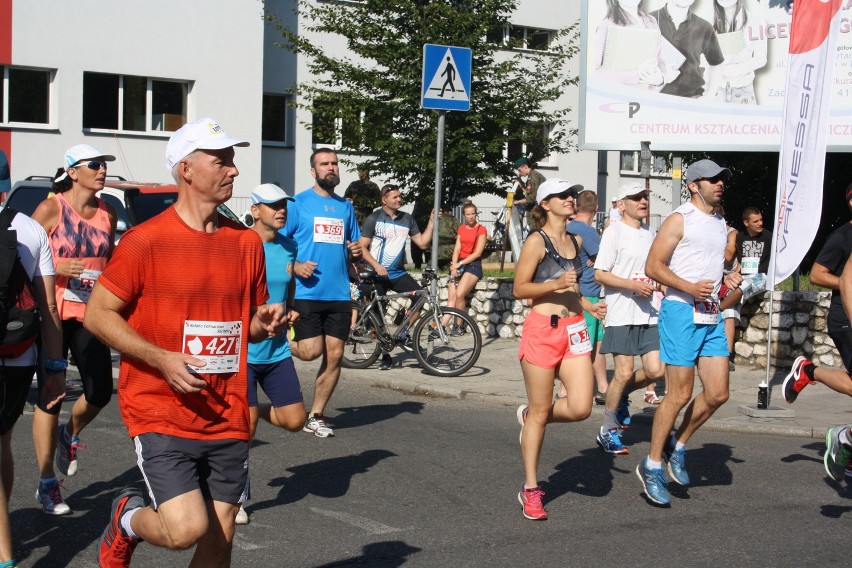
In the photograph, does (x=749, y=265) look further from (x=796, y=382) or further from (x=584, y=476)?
(x=584, y=476)

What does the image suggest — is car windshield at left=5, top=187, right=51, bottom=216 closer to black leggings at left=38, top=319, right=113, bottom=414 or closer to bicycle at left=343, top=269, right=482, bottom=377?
bicycle at left=343, top=269, right=482, bottom=377

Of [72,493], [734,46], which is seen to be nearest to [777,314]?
[734,46]

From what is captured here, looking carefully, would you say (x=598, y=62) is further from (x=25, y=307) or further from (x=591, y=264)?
(x=25, y=307)

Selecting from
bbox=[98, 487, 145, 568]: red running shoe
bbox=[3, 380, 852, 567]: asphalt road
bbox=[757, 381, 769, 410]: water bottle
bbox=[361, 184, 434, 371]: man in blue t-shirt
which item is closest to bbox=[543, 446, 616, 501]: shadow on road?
bbox=[3, 380, 852, 567]: asphalt road

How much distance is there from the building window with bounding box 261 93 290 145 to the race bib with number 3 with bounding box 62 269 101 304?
2410 centimetres

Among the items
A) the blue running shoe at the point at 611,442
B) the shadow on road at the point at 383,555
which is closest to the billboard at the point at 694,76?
the blue running shoe at the point at 611,442

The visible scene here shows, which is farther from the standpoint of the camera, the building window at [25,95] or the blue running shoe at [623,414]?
the building window at [25,95]

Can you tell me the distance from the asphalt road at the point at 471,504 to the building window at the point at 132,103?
738 inches

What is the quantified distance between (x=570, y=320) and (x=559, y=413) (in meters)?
0.55

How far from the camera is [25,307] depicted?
5.27 meters

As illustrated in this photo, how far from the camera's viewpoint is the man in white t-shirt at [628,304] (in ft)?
29.0

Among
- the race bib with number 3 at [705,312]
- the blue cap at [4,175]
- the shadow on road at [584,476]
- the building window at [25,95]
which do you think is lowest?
the shadow on road at [584,476]

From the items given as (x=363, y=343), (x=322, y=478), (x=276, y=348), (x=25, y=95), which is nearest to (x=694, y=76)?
(x=363, y=343)

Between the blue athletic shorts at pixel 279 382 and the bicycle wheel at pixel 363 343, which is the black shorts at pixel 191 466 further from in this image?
the bicycle wheel at pixel 363 343
